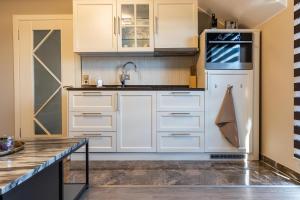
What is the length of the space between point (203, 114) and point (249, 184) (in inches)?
46.2

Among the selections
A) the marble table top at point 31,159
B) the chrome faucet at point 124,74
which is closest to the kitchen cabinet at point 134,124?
the chrome faucet at point 124,74

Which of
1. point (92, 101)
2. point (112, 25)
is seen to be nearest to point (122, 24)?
point (112, 25)

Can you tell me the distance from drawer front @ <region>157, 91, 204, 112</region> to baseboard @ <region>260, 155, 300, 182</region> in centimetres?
99

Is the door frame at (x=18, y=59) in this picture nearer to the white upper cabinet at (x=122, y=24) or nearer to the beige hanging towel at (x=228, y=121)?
the white upper cabinet at (x=122, y=24)

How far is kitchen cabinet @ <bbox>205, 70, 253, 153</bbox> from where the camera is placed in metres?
3.63

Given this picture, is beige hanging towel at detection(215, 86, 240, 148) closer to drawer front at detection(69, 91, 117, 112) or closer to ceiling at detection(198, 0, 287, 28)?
ceiling at detection(198, 0, 287, 28)

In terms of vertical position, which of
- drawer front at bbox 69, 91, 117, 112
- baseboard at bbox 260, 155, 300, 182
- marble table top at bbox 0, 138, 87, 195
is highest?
drawer front at bbox 69, 91, 117, 112

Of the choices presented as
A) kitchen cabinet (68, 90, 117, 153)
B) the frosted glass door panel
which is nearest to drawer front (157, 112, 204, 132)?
kitchen cabinet (68, 90, 117, 153)

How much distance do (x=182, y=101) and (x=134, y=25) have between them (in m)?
1.22

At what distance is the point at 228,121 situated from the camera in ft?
11.7

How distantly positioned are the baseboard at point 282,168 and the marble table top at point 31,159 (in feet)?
6.76

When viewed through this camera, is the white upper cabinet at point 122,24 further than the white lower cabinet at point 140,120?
Yes

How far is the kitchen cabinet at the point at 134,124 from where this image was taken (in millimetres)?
3652

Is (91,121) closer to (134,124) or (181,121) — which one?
(134,124)
